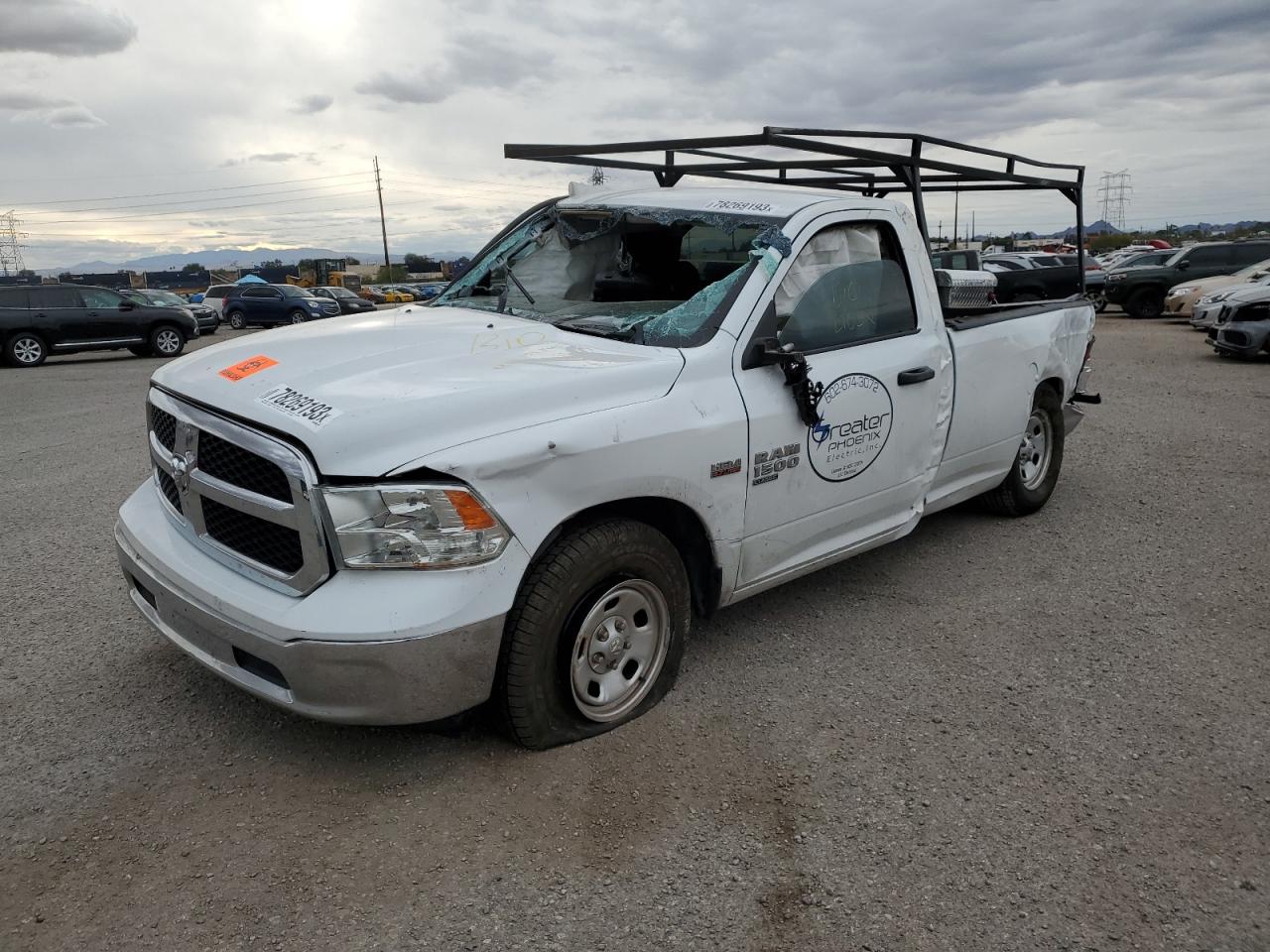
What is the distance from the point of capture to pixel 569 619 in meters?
2.98

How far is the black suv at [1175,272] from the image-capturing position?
21188 millimetres

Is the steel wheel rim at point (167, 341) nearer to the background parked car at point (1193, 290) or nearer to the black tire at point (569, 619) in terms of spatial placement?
the black tire at point (569, 619)

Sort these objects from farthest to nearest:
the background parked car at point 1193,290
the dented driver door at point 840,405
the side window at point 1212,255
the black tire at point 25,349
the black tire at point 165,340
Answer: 1. the side window at point 1212,255
2. the black tire at point 165,340
3. the background parked car at point 1193,290
4. the black tire at point 25,349
5. the dented driver door at point 840,405

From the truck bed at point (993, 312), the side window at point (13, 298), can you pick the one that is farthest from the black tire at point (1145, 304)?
the side window at point (13, 298)

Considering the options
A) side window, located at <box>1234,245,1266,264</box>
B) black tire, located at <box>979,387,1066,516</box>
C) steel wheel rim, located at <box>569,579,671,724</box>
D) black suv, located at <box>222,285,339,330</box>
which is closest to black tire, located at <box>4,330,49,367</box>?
black suv, located at <box>222,285,339,330</box>

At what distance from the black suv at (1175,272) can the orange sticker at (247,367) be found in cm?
Result: 2334

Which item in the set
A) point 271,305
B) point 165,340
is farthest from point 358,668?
point 271,305

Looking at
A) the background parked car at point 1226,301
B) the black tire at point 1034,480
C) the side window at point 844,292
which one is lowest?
the black tire at point 1034,480

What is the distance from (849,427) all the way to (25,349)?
63.1 ft

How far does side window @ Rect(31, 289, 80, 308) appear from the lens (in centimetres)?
1825

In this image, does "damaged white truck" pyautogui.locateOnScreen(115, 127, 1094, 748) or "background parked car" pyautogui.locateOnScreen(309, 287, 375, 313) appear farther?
"background parked car" pyautogui.locateOnScreen(309, 287, 375, 313)

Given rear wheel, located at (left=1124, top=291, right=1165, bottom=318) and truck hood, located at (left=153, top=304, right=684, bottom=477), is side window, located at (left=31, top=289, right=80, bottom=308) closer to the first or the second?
truck hood, located at (left=153, top=304, right=684, bottom=477)

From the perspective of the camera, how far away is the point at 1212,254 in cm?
2148

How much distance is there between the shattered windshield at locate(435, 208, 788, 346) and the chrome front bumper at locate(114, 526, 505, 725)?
1447 millimetres
